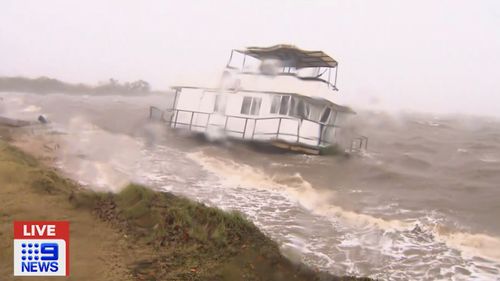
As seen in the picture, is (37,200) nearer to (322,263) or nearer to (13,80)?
(322,263)

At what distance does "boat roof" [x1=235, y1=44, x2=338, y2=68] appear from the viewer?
21.5 meters

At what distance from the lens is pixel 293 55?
22406 mm

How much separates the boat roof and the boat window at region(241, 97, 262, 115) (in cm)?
271

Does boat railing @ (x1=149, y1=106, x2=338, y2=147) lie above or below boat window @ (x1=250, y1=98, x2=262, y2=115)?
below

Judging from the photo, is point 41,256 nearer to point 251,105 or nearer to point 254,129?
point 254,129

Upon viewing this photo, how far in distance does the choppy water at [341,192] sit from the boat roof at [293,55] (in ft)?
16.4

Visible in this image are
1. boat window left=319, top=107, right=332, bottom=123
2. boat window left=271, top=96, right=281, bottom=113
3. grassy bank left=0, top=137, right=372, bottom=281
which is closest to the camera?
grassy bank left=0, top=137, right=372, bottom=281

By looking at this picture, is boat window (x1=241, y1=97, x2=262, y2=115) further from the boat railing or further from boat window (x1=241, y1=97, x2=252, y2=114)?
the boat railing

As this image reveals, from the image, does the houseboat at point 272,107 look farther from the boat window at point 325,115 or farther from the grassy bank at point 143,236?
the grassy bank at point 143,236

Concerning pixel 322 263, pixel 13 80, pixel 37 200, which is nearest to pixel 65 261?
pixel 37 200

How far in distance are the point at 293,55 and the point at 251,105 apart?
133 inches

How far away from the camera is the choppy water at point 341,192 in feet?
26.4

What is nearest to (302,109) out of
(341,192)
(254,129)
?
(254,129)

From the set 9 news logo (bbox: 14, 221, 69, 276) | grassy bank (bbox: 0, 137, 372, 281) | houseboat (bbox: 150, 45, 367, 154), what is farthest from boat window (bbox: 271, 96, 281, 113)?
9 news logo (bbox: 14, 221, 69, 276)
